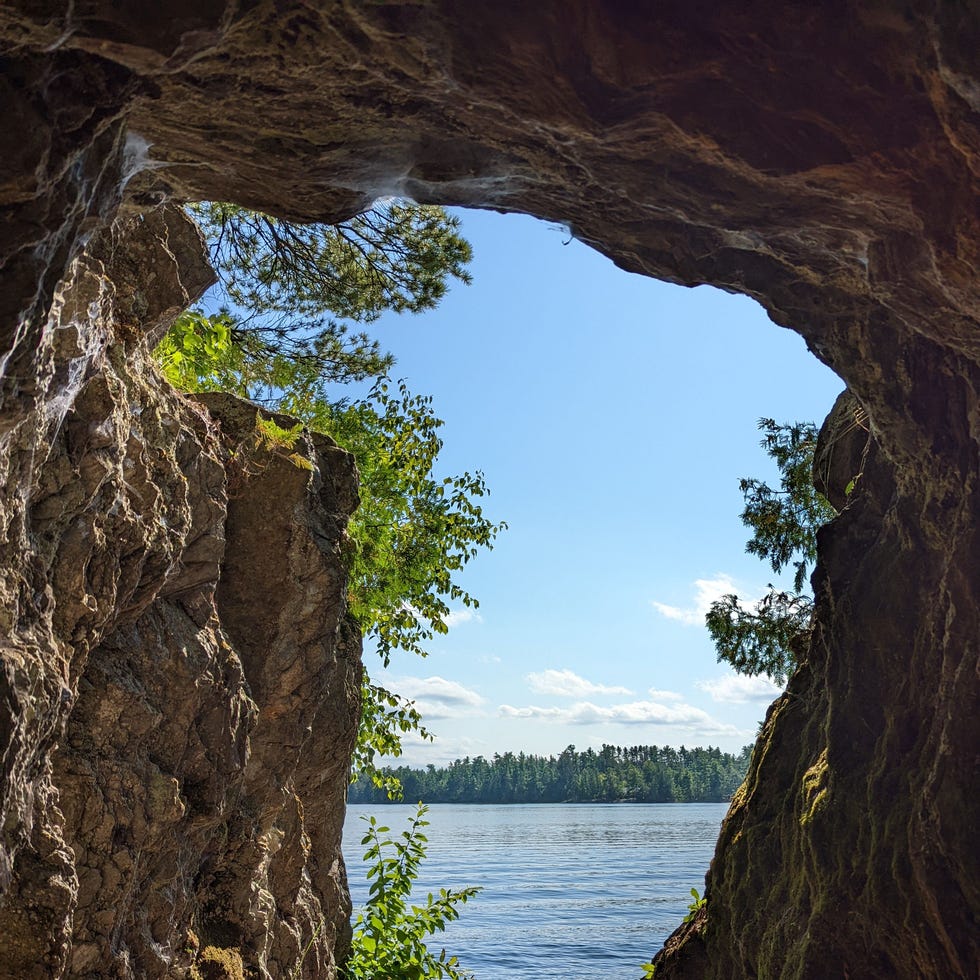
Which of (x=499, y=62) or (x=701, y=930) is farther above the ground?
(x=499, y=62)

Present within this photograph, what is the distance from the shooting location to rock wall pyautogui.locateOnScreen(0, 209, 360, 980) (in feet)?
13.5

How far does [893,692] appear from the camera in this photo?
629cm

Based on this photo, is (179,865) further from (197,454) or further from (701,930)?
(701,930)

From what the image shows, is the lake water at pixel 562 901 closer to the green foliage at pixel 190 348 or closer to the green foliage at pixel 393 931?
the green foliage at pixel 393 931

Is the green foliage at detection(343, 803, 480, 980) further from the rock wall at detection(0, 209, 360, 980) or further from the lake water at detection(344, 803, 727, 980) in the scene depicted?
the lake water at detection(344, 803, 727, 980)

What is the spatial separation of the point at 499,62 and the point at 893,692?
524 cm

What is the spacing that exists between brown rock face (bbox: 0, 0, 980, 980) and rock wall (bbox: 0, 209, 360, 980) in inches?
1.6

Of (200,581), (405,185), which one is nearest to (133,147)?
(405,185)

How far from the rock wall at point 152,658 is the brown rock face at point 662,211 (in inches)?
1.6

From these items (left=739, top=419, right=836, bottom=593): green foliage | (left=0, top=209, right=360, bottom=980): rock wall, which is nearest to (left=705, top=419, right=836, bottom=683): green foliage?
(left=739, top=419, right=836, bottom=593): green foliage

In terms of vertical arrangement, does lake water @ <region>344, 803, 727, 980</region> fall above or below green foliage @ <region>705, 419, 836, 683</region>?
below

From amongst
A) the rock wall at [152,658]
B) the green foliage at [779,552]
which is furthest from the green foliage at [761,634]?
the rock wall at [152,658]

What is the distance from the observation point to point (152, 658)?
5574 mm

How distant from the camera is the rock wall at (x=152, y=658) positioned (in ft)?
13.5
